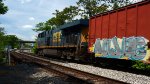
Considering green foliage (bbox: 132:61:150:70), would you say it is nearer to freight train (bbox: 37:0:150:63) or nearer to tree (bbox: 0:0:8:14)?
freight train (bbox: 37:0:150:63)

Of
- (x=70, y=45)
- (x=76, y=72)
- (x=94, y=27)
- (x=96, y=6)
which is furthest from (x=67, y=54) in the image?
(x=96, y=6)

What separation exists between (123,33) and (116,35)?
684mm

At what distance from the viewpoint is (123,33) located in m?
14.7

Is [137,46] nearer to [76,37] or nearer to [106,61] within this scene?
[106,61]

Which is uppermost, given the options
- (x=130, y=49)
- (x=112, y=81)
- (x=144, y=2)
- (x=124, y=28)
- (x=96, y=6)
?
(x=96, y=6)

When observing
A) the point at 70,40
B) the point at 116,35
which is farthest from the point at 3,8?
the point at 116,35

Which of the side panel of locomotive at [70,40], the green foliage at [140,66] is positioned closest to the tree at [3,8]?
the side panel of locomotive at [70,40]

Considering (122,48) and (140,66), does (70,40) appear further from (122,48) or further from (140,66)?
(122,48)

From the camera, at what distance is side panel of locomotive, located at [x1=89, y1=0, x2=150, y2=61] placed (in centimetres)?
1309

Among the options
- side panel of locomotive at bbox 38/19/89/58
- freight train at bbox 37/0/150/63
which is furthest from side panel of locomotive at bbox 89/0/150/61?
side panel of locomotive at bbox 38/19/89/58

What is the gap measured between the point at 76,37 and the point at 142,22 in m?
9.33

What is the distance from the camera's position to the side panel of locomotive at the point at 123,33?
515 inches

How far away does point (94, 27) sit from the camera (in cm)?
1814

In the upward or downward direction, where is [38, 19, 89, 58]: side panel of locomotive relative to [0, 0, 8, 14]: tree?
downward
